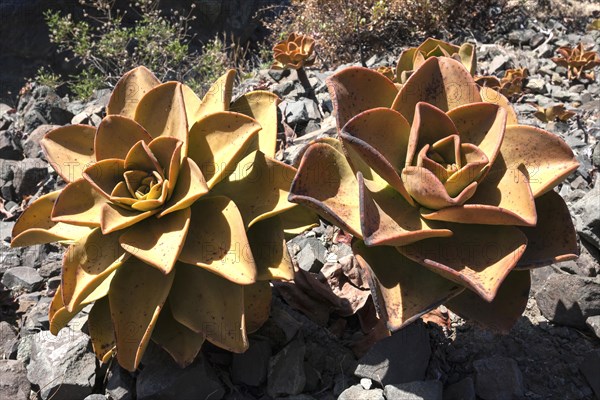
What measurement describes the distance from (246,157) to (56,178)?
6.78 feet

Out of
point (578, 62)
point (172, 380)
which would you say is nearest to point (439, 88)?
point (172, 380)

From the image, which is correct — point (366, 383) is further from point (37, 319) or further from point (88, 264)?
point (37, 319)

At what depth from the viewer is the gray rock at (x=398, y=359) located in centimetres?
180

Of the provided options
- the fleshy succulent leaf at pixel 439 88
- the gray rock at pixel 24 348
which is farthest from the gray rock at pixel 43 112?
the fleshy succulent leaf at pixel 439 88

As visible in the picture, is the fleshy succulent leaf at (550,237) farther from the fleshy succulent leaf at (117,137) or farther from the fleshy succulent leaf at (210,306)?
the fleshy succulent leaf at (117,137)

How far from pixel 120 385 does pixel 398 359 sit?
946 millimetres

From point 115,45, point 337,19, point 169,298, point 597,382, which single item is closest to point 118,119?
point 169,298

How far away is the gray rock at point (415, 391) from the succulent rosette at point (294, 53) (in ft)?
8.73

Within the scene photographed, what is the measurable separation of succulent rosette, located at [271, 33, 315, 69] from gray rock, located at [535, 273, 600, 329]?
7.72 feet

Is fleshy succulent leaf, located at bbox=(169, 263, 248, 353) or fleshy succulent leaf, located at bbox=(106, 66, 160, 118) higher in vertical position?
fleshy succulent leaf, located at bbox=(106, 66, 160, 118)

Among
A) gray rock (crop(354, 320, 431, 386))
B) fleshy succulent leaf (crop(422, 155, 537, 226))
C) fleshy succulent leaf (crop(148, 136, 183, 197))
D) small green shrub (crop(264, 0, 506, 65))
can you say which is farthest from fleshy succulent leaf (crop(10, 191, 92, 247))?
small green shrub (crop(264, 0, 506, 65))

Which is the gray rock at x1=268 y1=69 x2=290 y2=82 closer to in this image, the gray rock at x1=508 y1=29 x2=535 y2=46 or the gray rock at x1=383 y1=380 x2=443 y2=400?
the gray rock at x1=508 y1=29 x2=535 y2=46

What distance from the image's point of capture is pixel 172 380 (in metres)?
1.88

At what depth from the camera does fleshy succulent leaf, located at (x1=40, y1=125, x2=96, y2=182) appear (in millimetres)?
1880
